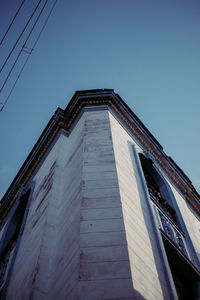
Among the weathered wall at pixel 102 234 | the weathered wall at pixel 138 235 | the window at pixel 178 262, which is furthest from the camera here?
the window at pixel 178 262

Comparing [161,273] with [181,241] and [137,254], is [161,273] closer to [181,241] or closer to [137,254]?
[137,254]

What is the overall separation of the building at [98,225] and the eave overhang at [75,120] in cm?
5

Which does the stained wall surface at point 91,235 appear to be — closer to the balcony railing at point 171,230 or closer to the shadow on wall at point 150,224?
the shadow on wall at point 150,224

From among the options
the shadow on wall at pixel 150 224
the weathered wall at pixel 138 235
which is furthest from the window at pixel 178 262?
the weathered wall at pixel 138 235

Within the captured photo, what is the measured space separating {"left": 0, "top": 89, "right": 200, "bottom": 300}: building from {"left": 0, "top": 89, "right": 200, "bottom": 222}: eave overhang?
0.16 ft

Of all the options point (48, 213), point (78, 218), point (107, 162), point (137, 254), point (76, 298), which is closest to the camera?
point (76, 298)

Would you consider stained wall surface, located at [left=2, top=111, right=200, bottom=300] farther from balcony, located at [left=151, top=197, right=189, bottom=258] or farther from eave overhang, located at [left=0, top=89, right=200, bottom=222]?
eave overhang, located at [left=0, top=89, right=200, bottom=222]

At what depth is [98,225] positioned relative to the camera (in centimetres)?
468

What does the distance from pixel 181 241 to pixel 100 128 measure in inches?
140

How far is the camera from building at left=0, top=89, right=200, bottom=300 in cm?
401

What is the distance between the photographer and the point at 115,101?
10.1 m

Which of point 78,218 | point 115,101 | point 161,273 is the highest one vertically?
point 115,101

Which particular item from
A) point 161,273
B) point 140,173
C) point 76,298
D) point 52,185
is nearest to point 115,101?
point 140,173

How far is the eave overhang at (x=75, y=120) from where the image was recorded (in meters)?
9.99
